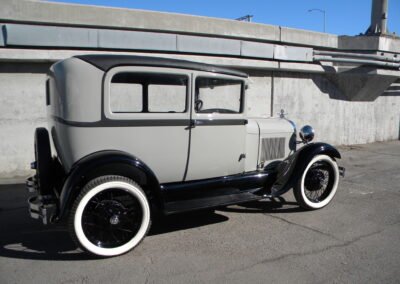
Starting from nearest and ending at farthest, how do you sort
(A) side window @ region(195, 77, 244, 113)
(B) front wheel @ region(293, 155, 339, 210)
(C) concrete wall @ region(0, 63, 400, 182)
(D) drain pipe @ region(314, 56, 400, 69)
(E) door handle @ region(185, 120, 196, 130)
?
(E) door handle @ region(185, 120, 196, 130) < (A) side window @ region(195, 77, 244, 113) < (B) front wheel @ region(293, 155, 339, 210) < (C) concrete wall @ region(0, 63, 400, 182) < (D) drain pipe @ region(314, 56, 400, 69)

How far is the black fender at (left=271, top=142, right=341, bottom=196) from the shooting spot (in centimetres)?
459

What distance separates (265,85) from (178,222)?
5.74 meters

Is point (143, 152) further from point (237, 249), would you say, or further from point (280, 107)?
point (280, 107)

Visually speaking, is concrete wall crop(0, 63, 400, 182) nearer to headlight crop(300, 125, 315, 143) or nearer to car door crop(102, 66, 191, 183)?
headlight crop(300, 125, 315, 143)

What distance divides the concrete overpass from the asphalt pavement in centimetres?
203

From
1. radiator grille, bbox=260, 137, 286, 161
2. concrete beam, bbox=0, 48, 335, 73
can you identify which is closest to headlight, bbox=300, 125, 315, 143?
radiator grille, bbox=260, 137, 286, 161

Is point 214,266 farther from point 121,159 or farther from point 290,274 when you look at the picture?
point 121,159

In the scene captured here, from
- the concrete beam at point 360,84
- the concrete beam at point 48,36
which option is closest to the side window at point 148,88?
the concrete beam at point 48,36

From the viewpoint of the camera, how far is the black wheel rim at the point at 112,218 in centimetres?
339

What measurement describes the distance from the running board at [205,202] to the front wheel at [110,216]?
1.12 ft

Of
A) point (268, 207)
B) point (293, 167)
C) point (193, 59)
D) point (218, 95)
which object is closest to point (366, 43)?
point (193, 59)

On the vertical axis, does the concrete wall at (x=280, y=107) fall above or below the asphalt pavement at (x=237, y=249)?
above

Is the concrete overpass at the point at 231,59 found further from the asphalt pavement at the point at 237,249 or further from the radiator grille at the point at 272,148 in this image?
the asphalt pavement at the point at 237,249

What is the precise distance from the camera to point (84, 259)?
3.38 m
